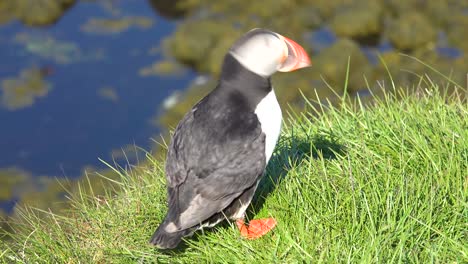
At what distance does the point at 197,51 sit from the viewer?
42.4 feet

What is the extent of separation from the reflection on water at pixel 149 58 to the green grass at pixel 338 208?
5705mm

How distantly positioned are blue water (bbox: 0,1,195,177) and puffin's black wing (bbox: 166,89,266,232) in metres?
6.80

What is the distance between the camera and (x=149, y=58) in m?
12.6

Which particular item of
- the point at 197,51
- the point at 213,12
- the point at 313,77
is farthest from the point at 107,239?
the point at 213,12

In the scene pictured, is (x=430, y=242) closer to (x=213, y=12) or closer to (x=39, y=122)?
(x=39, y=122)

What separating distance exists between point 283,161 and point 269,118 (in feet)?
2.82

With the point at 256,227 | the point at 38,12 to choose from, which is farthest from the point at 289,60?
the point at 38,12

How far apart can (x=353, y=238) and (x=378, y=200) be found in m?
0.30

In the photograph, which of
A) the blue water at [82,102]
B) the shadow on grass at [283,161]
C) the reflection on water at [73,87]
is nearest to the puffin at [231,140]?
the shadow on grass at [283,161]

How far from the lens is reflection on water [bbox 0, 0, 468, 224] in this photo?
1096cm

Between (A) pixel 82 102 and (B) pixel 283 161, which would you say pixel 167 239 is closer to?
(B) pixel 283 161

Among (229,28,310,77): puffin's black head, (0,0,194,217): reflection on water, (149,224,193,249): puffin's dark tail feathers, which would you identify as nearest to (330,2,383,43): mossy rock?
(0,0,194,217): reflection on water

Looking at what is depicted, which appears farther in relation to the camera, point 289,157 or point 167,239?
point 289,157

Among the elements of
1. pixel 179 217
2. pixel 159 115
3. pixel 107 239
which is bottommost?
pixel 159 115
